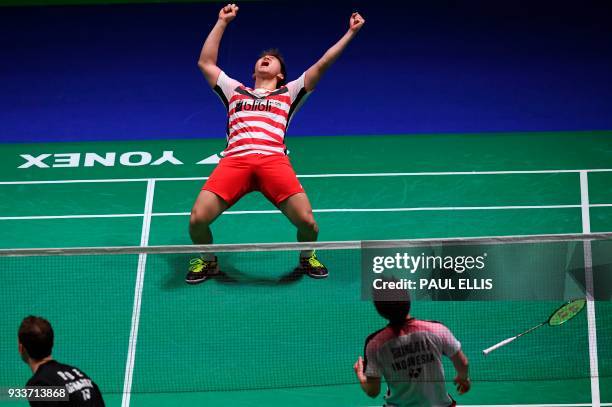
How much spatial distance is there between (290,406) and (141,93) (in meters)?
5.46

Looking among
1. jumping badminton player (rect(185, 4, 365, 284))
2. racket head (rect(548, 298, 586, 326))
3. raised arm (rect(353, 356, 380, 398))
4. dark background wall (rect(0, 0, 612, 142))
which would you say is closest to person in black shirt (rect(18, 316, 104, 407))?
raised arm (rect(353, 356, 380, 398))

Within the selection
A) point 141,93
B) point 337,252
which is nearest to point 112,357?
point 337,252

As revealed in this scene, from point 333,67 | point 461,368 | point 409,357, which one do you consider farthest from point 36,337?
point 333,67

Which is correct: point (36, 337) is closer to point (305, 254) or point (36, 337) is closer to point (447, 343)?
point (447, 343)

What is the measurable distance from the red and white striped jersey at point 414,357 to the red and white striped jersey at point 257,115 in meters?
3.38

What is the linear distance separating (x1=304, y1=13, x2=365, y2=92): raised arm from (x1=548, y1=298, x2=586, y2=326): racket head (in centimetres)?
296

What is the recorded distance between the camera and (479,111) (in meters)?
12.3

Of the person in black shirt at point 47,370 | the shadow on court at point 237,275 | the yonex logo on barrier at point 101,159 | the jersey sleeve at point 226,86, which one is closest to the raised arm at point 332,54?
the jersey sleeve at point 226,86

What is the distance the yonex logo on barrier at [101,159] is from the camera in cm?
1153

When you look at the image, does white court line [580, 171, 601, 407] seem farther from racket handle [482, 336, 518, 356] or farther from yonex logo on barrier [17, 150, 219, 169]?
yonex logo on barrier [17, 150, 219, 169]

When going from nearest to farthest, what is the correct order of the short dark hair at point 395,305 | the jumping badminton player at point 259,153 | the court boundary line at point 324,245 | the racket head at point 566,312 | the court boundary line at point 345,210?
the short dark hair at point 395,305 → the court boundary line at point 324,245 → the racket head at point 566,312 → the jumping badminton player at point 259,153 → the court boundary line at point 345,210

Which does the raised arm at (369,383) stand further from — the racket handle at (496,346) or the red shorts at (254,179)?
the red shorts at (254,179)

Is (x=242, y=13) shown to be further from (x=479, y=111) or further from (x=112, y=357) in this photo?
(x=112, y=357)

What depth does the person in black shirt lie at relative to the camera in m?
6.28
